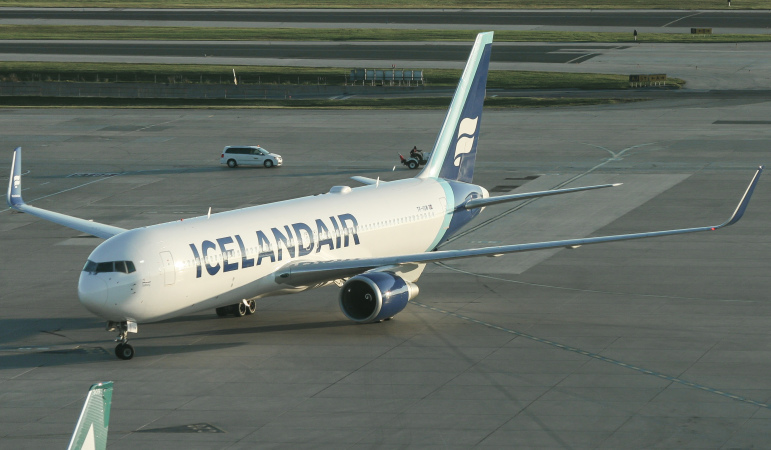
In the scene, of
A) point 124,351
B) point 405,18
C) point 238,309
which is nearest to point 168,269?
point 124,351

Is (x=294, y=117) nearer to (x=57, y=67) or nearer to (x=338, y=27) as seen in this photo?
(x=57, y=67)

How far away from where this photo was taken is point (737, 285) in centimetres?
4500

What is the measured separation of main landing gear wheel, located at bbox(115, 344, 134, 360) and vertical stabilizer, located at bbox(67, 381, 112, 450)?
20.3 metres

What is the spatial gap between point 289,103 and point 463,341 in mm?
76117

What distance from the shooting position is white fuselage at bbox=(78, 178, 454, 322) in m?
35.4

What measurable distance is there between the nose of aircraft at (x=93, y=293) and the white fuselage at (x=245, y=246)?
0.03 meters

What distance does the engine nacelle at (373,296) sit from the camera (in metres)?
38.7

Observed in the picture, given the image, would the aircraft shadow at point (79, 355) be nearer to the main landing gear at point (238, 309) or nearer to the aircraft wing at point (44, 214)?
→ the main landing gear at point (238, 309)

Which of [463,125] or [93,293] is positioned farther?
[463,125]

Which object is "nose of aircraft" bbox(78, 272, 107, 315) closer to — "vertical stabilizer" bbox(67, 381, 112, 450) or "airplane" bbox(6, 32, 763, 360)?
"airplane" bbox(6, 32, 763, 360)

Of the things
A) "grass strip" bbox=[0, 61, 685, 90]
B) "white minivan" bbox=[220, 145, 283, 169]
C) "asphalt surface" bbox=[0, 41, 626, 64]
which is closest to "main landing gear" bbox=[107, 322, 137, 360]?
"white minivan" bbox=[220, 145, 283, 169]

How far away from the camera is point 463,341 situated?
38.0 metres

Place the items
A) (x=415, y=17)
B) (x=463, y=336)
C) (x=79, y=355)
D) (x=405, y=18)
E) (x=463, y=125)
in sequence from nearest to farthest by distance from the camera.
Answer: (x=79, y=355), (x=463, y=336), (x=463, y=125), (x=405, y=18), (x=415, y=17)

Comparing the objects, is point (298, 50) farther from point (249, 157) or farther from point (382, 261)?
point (382, 261)
